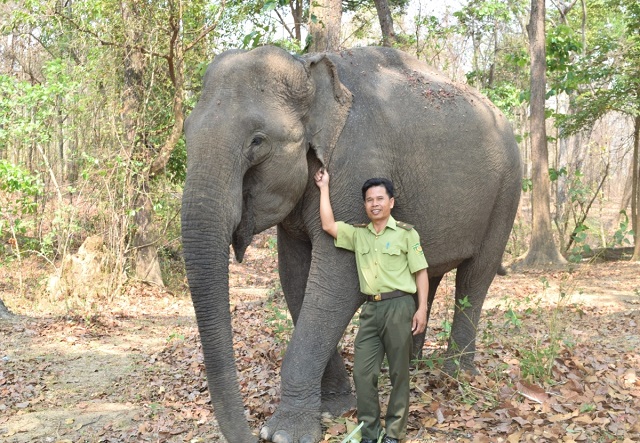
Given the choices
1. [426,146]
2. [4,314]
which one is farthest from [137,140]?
[426,146]

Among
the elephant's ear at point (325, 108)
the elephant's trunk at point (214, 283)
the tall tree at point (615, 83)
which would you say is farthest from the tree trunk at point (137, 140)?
the tall tree at point (615, 83)

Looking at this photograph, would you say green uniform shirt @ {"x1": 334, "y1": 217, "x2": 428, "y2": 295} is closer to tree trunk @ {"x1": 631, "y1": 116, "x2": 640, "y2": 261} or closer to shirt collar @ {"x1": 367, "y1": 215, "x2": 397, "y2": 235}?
shirt collar @ {"x1": 367, "y1": 215, "x2": 397, "y2": 235}

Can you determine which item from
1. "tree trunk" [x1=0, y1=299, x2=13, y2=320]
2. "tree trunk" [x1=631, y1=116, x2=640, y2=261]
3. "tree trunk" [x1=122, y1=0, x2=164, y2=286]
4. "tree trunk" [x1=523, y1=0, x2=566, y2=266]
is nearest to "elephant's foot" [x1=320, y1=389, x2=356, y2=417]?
"tree trunk" [x1=0, y1=299, x2=13, y2=320]

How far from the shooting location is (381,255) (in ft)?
14.3

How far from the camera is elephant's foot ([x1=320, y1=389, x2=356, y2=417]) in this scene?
5152 mm

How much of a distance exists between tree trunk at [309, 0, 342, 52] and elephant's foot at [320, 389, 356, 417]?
554cm

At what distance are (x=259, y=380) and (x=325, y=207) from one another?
8.08ft

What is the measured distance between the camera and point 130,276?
13188mm

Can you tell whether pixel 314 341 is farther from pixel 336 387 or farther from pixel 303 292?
pixel 336 387

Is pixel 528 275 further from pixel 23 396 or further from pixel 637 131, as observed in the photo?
pixel 23 396

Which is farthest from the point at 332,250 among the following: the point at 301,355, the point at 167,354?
the point at 167,354

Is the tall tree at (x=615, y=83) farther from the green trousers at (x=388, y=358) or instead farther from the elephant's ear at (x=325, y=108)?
the green trousers at (x=388, y=358)

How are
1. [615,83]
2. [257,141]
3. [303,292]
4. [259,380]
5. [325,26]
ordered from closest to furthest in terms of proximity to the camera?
[257,141] < [303,292] < [259,380] < [325,26] < [615,83]

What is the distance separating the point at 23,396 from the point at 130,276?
6.66 metres
